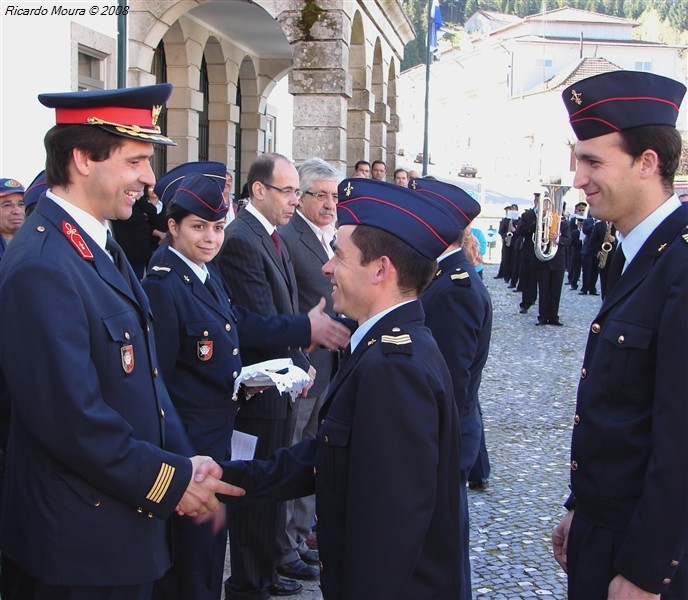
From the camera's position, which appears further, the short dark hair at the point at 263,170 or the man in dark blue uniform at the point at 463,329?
the short dark hair at the point at 263,170

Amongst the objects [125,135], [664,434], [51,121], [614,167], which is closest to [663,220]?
[614,167]

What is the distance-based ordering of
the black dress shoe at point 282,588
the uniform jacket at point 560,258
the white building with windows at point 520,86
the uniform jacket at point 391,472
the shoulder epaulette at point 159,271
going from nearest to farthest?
1. the uniform jacket at point 391,472
2. the shoulder epaulette at point 159,271
3. the black dress shoe at point 282,588
4. the uniform jacket at point 560,258
5. the white building with windows at point 520,86

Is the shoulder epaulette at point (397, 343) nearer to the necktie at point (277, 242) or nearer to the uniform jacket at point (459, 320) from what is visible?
the uniform jacket at point (459, 320)

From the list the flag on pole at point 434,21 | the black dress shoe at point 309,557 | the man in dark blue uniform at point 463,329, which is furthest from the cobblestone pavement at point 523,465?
the flag on pole at point 434,21

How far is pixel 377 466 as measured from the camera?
218cm

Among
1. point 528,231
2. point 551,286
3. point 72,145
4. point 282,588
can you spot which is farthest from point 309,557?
point 528,231

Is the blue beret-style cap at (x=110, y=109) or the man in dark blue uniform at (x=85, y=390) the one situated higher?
the blue beret-style cap at (x=110, y=109)

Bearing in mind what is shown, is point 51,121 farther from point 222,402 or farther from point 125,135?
point 125,135

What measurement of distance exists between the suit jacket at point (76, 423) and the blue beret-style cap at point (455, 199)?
1.99 m

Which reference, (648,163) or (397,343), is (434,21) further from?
(397,343)

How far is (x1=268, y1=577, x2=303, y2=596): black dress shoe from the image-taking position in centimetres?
427

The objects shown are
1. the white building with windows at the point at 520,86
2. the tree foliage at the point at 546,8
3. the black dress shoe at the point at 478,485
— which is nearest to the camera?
the black dress shoe at the point at 478,485

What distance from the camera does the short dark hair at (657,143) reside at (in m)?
2.46

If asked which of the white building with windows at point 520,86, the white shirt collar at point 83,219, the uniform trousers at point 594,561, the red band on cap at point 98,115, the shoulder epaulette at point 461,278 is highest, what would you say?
the white building with windows at point 520,86
